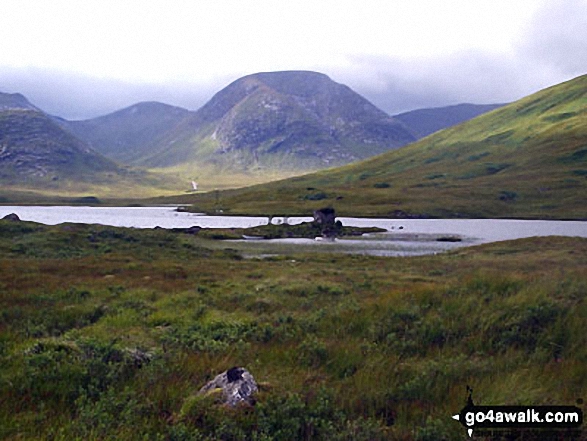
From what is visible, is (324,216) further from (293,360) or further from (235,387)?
(235,387)

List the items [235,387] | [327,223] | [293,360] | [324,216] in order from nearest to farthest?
[235,387], [293,360], [327,223], [324,216]

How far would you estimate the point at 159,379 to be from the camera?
31.1ft

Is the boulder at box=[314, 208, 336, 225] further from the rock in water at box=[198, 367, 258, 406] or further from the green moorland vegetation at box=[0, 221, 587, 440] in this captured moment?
the rock in water at box=[198, 367, 258, 406]

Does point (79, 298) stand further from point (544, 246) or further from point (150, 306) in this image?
point (544, 246)

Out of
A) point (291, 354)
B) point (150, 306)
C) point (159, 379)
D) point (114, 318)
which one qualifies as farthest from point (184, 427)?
point (150, 306)

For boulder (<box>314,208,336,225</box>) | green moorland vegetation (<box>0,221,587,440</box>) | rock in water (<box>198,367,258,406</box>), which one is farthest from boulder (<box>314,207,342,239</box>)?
rock in water (<box>198,367,258,406</box>)

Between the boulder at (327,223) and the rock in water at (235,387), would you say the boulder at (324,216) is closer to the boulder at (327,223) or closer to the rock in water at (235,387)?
the boulder at (327,223)

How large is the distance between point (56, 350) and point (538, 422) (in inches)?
374

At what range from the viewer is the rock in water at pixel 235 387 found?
823 cm

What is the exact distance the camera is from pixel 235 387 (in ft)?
27.6

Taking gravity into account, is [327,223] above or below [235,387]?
below

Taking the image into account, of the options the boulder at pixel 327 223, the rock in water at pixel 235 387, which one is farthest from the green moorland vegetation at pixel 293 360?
the boulder at pixel 327 223

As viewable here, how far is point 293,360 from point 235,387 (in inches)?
109

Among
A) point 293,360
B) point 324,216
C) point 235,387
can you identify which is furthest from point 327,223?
point 235,387
